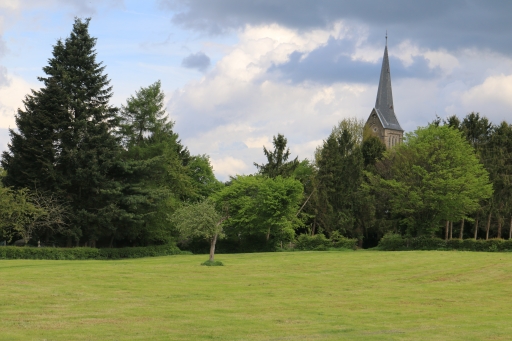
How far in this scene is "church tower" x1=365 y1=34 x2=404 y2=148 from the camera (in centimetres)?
12075

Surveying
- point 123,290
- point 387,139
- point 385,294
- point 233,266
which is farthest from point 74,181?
point 387,139

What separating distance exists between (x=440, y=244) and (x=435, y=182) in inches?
240

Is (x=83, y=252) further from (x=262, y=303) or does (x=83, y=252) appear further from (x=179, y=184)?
(x=262, y=303)

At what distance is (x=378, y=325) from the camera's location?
1748 centimetres

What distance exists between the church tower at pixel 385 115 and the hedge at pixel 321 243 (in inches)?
2429

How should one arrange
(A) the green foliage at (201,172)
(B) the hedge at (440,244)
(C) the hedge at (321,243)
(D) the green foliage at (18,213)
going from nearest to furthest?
(D) the green foliage at (18,213), (B) the hedge at (440,244), (C) the hedge at (321,243), (A) the green foliage at (201,172)

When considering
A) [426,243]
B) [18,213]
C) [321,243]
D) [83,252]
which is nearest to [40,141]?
[18,213]

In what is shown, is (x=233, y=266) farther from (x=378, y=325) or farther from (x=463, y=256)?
(x=378, y=325)

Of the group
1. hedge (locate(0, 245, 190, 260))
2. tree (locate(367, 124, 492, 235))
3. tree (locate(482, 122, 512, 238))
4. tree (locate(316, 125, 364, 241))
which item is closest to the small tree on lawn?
hedge (locate(0, 245, 190, 260))

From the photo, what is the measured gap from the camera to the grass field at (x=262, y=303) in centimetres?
1589

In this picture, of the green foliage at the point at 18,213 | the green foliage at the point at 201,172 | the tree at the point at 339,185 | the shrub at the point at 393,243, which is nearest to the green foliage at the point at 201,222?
the green foliage at the point at 18,213

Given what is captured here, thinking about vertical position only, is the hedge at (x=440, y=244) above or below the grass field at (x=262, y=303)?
above

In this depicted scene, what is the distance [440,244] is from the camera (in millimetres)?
55656

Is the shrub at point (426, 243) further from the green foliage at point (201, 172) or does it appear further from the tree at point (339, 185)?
the green foliage at point (201, 172)
